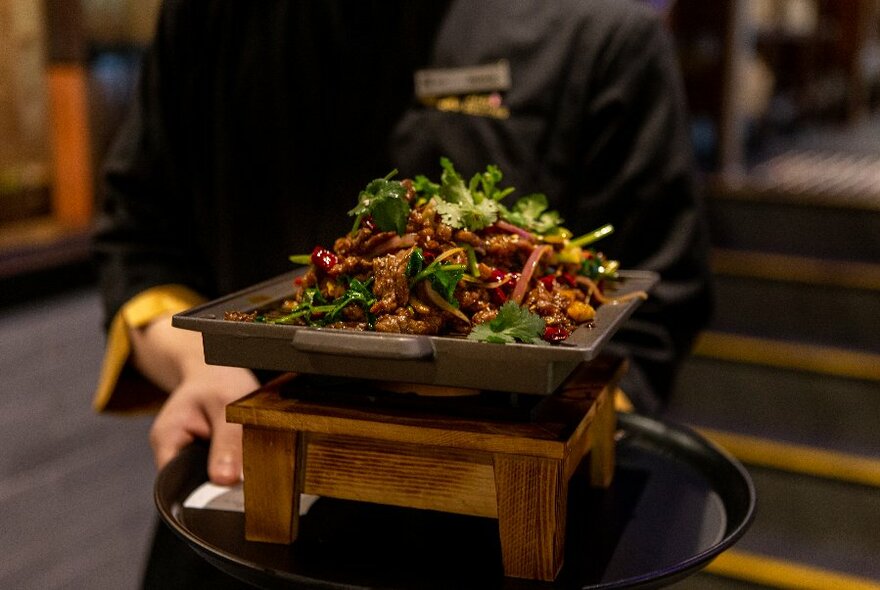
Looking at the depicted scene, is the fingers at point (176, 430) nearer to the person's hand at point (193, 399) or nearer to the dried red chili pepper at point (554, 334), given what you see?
the person's hand at point (193, 399)

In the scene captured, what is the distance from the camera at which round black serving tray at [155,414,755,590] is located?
0.74 meters

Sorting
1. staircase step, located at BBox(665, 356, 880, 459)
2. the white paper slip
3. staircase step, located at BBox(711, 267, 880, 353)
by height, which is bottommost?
staircase step, located at BBox(665, 356, 880, 459)

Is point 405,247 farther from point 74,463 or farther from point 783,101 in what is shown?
point 783,101

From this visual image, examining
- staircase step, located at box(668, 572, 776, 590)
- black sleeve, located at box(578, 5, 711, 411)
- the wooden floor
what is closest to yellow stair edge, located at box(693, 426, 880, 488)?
staircase step, located at box(668, 572, 776, 590)

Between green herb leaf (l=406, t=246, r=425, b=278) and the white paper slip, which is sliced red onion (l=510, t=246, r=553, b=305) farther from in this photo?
the white paper slip

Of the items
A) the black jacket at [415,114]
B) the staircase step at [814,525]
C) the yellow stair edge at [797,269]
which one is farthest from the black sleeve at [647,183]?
the yellow stair edge at [797,269]

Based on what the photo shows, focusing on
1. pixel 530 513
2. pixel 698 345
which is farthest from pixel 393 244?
pixel 698 345

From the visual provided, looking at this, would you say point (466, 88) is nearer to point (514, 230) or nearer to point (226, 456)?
point (514, 230)

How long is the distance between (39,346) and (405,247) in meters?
2.36

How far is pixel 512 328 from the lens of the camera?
69 cm

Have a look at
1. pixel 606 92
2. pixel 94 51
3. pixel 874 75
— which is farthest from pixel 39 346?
pixel 874 75

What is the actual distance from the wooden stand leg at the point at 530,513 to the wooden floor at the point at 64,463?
7.48ft

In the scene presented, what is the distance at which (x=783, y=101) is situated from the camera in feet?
15.9

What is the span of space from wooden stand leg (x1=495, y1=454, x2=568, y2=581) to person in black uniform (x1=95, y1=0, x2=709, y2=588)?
543 millimetres
